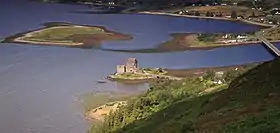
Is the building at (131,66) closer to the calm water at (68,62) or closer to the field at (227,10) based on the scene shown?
the calm water at (68,62)

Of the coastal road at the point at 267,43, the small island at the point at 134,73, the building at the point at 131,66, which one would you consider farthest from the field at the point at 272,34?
the building at the point at 131,66

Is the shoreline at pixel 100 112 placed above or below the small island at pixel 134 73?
above

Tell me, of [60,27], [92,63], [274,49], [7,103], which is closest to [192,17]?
[60,27]

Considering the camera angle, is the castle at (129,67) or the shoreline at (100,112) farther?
the castle at (129,67)

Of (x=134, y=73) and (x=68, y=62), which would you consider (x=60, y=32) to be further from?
(x=134, y=73)

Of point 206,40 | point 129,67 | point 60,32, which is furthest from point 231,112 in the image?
point 60,32

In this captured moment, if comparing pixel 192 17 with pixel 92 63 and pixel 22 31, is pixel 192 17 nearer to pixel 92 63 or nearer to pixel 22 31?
pixel 22 31
